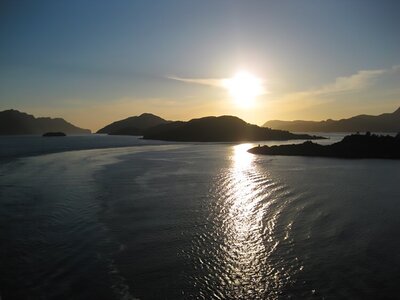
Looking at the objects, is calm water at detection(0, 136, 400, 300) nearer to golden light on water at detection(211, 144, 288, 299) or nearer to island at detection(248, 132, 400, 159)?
golden light on water at detection(211, 144, 288, 299)

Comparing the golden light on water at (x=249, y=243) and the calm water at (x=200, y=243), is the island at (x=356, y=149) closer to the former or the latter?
the calm water at (x=200, y=243)

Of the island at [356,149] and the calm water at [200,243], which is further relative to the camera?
the island at [356,149]

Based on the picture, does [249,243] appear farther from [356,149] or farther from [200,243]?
[356,149]

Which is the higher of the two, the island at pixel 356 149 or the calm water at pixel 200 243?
the island at pixel 356 149

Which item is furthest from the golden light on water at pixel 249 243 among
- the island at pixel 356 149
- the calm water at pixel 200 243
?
the island at pixel 356 149

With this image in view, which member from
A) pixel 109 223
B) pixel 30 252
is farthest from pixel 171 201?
pixel 30 252

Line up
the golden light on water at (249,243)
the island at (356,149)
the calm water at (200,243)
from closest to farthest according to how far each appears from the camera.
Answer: the calm water at (200,243)
the golden light on water at (249,243)
the island at (356,149)

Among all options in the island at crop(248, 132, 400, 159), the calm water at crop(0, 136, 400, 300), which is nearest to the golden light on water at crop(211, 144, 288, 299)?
the calm water at crop(0, 136, 400, 300)
